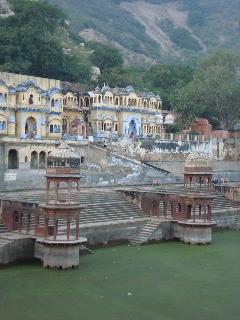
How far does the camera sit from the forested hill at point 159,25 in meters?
130

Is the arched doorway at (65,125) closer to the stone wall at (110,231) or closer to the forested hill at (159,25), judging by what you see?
the stone wall at (110,231)

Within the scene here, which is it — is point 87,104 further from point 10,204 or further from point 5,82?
point 10,204

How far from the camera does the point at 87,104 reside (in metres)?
57.1

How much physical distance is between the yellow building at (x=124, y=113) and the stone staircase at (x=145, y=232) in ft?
74.0

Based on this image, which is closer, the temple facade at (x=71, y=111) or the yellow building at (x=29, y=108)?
the yellow building at (x=29, y=108)

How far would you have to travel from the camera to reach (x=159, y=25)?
6526 inches

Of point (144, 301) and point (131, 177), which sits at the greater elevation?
point (131, 177)

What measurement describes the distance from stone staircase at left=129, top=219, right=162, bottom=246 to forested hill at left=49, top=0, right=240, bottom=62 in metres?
93.3

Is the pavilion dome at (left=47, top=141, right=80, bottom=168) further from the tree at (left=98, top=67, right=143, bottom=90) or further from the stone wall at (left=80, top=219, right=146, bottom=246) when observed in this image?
the tree at (left=98, top=67, right=143, bottom=90)

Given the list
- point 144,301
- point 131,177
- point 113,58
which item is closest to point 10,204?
point 144,301

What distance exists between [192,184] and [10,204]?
11.2 metres

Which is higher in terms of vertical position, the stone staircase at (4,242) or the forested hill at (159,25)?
the forested hill at (159,25)

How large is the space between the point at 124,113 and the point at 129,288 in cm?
3689

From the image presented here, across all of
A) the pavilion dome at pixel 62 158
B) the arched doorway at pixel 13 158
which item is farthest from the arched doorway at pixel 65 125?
the pavilion dome at pixel 62 158
